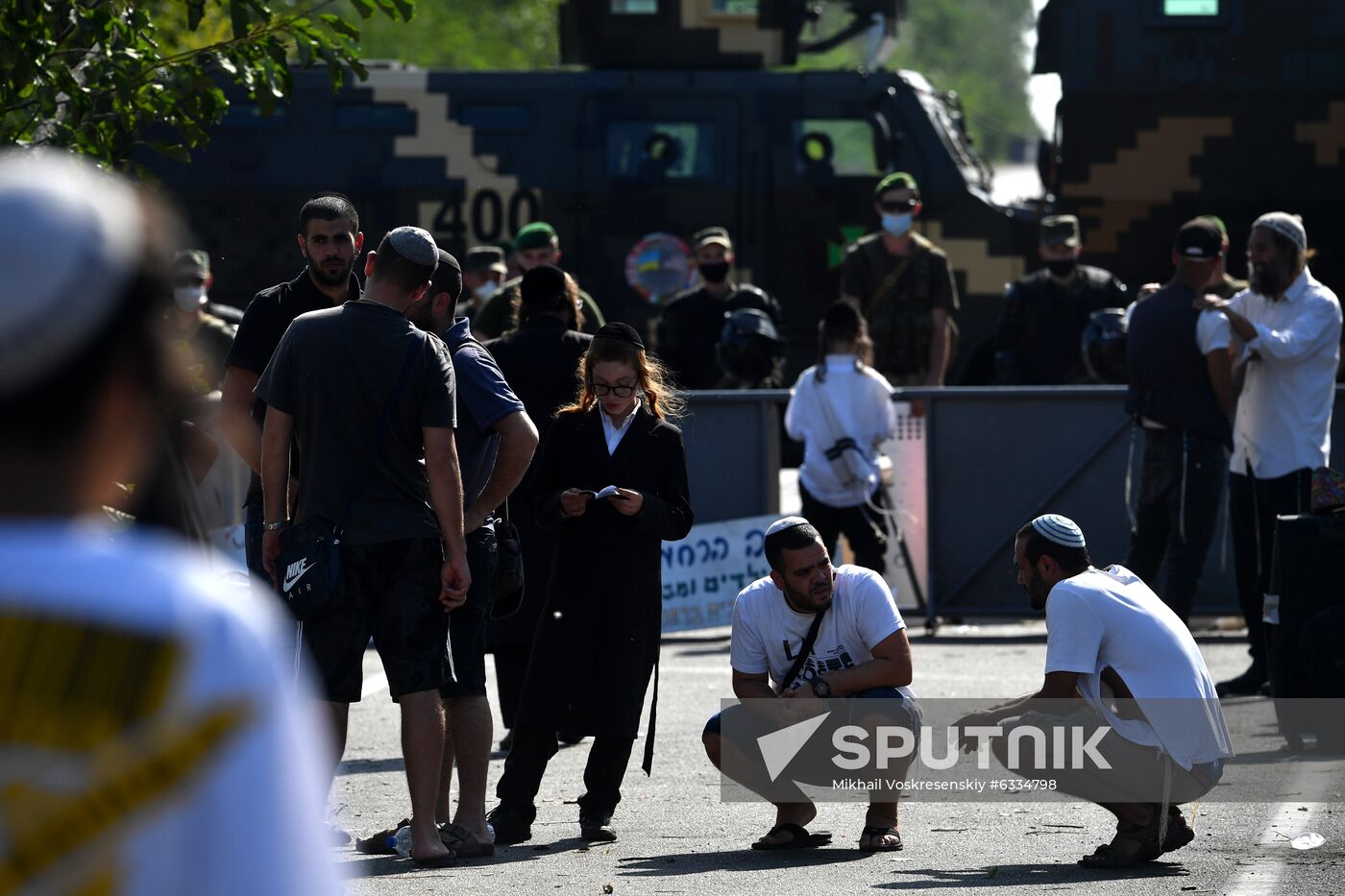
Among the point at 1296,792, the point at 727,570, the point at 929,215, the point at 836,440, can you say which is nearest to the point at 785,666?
the point at 1296,792

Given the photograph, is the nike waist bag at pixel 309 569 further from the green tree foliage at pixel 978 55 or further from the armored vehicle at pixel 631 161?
the green tree foliage at pixel 978 55

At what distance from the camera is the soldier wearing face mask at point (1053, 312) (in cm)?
1327

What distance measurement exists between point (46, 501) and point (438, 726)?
178 inches

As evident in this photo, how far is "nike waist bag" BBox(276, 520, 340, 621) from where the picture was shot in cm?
567

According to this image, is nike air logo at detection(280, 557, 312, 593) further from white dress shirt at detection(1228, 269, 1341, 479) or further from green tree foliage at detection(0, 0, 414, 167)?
white dress shirt at detection(1228, 269, 1341, 479)

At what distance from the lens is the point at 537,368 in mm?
7555

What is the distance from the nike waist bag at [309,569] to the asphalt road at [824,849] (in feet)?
2.48

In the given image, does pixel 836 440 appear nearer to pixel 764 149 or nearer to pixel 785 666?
pixel 785 666

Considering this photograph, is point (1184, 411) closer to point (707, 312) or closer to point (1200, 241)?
point (1200, 241)

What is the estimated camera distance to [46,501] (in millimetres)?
1431

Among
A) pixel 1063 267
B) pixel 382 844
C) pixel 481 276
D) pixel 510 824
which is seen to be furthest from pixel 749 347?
pixel 382 844

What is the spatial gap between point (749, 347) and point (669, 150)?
10.1 ft

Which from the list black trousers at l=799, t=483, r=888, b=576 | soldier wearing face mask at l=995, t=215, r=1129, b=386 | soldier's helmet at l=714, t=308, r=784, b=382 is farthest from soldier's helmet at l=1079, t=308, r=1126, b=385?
black trousers at l=799, t=483, r=888, b=576

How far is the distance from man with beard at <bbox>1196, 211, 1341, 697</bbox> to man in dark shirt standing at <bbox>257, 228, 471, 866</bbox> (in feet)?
13.3
